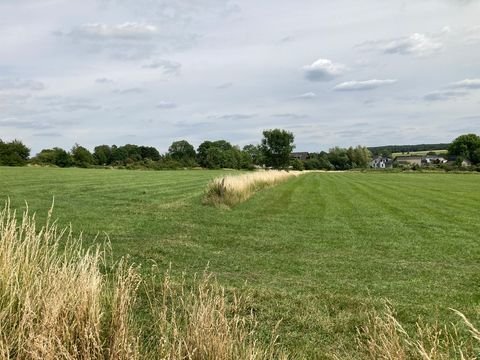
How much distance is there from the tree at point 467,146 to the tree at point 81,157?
12231 cm

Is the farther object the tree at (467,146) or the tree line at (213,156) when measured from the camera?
the tree at (467,146)

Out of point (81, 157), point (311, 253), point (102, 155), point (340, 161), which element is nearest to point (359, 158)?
point (340, 161)

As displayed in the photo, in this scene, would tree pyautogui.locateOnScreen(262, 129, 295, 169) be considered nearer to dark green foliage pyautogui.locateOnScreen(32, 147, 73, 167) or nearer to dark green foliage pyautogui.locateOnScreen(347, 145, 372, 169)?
dark green foliage pyautogui.locateOnScreen(32, 147, 73, 167)

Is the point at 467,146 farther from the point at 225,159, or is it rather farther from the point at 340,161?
the point at 225,159

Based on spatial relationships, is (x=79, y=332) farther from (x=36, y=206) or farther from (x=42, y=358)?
(x=36, y=206)

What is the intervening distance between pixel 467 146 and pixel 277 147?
8180 cm

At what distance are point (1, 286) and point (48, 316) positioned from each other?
1.02 m

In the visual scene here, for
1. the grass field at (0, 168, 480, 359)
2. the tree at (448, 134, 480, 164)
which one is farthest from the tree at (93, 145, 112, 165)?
the tree at (448, 134, 480, 164)

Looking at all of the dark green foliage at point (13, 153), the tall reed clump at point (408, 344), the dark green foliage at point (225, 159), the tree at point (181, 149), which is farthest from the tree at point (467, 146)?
the tall reed clump at point (408, 344)

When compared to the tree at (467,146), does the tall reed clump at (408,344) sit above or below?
below

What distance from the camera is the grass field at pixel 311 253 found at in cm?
726

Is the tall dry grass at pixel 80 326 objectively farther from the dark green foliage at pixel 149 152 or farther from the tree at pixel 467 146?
the tree at pixel 467 146

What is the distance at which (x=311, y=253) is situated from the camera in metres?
12.7

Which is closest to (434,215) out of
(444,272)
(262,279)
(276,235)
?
(276,235)
